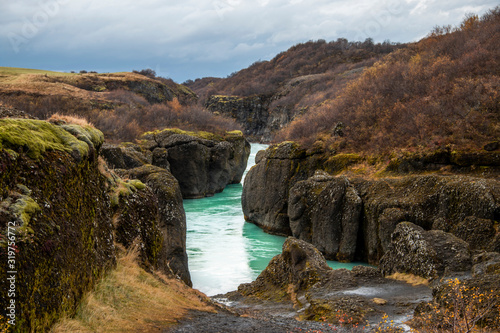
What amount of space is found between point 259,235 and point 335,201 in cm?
874

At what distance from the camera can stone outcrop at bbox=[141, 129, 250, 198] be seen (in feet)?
153

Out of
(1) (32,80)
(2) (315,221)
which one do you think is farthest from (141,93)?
(2) (315,221)

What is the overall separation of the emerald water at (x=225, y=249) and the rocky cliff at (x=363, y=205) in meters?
1.43

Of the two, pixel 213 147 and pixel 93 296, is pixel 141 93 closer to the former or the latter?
pixel 213 147

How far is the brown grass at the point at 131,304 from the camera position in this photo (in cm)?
619

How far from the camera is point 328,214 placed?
22.6m

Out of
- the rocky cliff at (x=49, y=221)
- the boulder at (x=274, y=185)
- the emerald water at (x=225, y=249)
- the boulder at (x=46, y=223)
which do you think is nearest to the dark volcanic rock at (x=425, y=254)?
the emerald water at (x=225, y=249)

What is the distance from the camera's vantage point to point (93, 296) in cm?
688

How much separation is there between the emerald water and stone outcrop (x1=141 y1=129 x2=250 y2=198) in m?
7.53

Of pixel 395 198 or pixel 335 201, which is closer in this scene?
pixel 395 198

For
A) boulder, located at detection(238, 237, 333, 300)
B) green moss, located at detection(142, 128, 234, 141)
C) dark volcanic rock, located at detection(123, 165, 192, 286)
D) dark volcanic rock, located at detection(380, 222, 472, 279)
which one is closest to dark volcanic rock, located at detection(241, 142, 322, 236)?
boulder, located at detection(238, 237, 333, 300)

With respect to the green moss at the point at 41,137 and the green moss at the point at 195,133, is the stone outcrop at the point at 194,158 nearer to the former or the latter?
the green moss at the point at 195,133

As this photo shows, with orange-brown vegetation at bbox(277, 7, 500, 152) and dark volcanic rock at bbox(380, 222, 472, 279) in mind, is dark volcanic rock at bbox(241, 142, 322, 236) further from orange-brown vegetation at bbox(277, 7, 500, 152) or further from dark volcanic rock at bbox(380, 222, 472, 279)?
dark volcanic rock at bbox(380, 222, 472, 279)

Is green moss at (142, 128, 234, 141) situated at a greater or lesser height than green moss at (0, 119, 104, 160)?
greater
